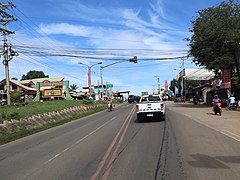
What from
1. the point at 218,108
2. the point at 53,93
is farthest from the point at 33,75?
the point at 218,108

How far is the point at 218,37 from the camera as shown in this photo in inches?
1371

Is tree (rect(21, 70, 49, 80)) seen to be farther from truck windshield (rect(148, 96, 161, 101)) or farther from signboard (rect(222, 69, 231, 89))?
truck windshield (rect(148, 96, 161, 101))

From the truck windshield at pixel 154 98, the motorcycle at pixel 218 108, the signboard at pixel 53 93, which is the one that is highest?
the signboard at pixel 53 93

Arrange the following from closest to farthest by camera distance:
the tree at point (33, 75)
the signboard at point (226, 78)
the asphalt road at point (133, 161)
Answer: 1. the asphalt road at point (133, 161)
2. the signboard at point (226, 78)
3. the tree at point (33, 75)

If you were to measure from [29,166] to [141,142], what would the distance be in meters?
4.54

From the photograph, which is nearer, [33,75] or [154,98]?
[154,98]

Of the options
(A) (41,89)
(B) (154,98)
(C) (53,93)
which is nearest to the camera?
(B) (154,98)

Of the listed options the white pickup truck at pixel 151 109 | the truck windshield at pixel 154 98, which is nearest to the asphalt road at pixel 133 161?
the white pickup truck at pixel 151 109

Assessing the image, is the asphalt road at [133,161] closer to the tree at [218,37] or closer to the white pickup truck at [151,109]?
the white pickup truck at [151,109]

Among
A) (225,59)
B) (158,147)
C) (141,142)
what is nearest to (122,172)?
(158,147)

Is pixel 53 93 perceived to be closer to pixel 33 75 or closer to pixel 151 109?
pixel 151 109

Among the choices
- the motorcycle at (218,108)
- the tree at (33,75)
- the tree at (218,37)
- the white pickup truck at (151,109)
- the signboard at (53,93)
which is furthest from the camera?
the tree at (33,75)

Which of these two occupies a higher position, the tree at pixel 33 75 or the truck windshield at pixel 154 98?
the tree at pixel 33 75

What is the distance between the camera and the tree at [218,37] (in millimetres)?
34625
